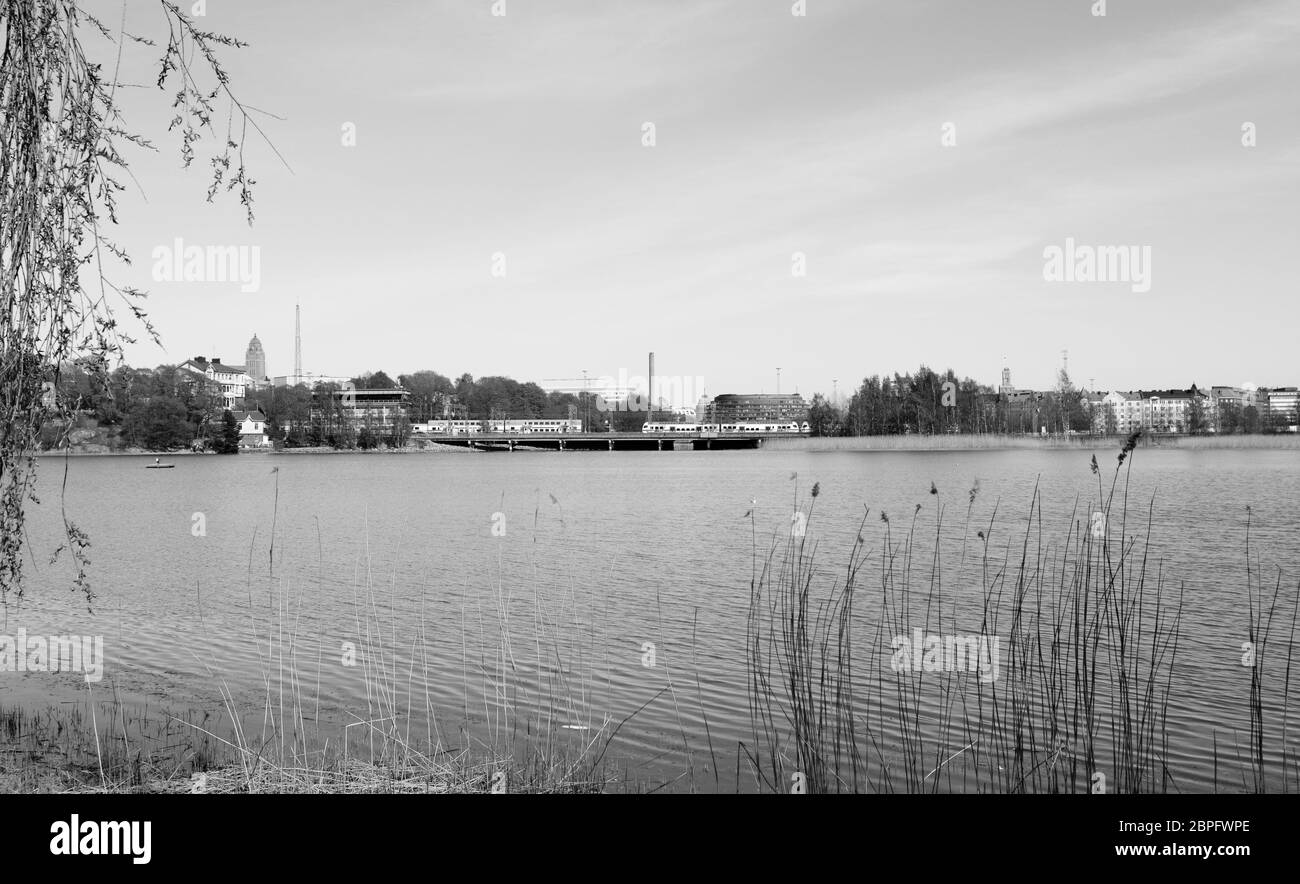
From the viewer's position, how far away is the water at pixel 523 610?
33.0 ft

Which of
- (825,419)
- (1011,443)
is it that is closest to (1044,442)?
(1011,443)

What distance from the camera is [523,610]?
1622cm

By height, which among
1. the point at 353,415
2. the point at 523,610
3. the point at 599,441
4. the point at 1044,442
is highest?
the point at 353,415

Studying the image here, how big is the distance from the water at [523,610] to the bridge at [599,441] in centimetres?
13216

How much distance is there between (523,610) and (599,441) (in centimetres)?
16432

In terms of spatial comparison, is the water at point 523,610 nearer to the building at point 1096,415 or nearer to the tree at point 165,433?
the tree at point 165,433

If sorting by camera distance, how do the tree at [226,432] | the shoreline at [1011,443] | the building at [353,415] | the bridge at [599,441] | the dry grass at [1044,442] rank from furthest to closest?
the bridge at [599,441] < the building at [353,415] < the shoreline at [1011,443] < the dry grass at [1044,442] < the tree at [226,432]

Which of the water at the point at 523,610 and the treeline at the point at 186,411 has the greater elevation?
the treeline at the point at 186,411

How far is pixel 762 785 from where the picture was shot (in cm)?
785

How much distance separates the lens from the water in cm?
1005

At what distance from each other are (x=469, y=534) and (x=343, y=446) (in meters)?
140

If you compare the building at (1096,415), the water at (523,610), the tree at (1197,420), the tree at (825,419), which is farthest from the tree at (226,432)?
the tree at (1197,420)

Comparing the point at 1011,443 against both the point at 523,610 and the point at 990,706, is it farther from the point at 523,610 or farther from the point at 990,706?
the point at 990,706
